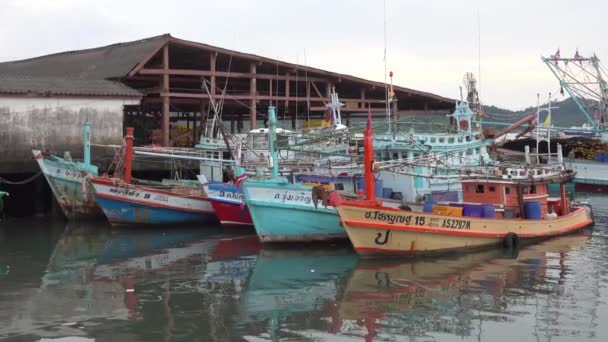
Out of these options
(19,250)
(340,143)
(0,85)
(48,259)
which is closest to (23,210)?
(0,85)

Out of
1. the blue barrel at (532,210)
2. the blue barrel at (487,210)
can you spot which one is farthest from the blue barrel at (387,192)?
the blue barrel at (532,210)

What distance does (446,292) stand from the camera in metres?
14.6

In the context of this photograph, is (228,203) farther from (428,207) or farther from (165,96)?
(165,96)

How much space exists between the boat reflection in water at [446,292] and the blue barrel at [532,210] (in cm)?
115

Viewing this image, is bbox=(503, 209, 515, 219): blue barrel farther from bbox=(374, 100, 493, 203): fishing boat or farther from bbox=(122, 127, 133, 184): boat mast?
bbox=(122, 127, 133, 184): boat mast

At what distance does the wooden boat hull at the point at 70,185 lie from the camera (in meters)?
25.3

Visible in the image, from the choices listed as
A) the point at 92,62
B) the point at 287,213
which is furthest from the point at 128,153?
the point at 92,62

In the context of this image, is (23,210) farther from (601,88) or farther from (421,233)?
(601,88)

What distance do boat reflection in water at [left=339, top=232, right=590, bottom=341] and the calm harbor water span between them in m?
0.03

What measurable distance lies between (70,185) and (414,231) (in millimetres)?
13604

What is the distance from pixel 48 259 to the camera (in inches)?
741

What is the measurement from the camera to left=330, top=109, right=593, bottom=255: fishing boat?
1742 cm

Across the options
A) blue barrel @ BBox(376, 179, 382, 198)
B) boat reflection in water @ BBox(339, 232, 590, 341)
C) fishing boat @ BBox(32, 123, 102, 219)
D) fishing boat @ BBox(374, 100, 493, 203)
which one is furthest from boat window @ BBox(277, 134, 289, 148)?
boat reflection in water @ BBox(339, 232, 590, 341)

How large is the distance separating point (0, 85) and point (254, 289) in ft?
57.8
